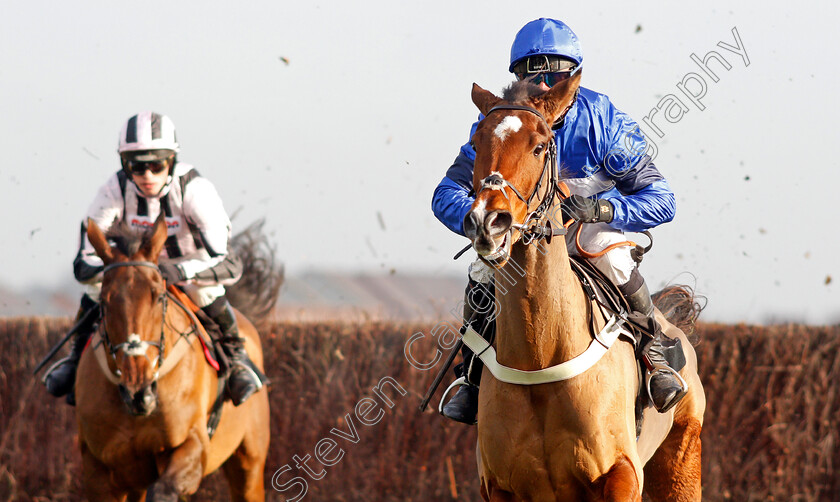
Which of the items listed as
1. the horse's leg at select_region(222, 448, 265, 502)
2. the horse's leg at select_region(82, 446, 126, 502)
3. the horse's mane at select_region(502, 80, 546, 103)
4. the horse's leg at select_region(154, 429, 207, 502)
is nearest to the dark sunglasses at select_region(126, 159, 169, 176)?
the horse's leg at select_region(154, 429, 207, 502)

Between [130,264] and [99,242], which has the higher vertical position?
[99,242]

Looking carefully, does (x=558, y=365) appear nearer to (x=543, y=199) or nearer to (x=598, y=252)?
(x=543, y=199)

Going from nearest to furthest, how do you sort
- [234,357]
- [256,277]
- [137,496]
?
[137,496] → [234,357] → [256,277]

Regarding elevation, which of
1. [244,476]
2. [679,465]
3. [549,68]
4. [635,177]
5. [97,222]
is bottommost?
[244,476]

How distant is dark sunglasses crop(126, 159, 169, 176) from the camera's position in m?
6.12

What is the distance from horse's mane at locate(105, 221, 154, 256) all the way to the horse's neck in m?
2.86

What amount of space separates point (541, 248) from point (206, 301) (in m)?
3.68

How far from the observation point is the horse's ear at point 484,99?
3.51 m

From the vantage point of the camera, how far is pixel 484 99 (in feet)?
11.6

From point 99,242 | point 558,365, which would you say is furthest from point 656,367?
point 99,242

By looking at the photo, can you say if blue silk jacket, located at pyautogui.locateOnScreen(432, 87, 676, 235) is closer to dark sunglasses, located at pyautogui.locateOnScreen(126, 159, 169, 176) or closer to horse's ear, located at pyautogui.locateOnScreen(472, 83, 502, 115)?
horse's ear, located at pyautogui.locateOnScreen(472, 83, 502, 115)

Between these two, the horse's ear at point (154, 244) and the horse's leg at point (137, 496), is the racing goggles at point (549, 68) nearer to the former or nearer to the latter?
the horse's ear at point (154, 244)

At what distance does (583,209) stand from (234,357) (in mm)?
3808

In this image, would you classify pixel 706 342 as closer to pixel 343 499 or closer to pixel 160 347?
pixel 343 499
